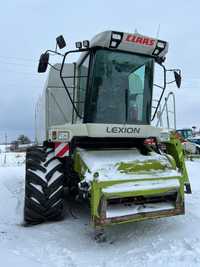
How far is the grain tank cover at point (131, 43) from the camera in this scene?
4961mm

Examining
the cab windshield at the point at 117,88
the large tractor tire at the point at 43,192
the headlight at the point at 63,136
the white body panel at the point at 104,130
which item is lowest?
the large tractor tire at the point at 43,192

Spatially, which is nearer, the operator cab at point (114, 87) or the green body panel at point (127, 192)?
the green body panel at point (127, 192)

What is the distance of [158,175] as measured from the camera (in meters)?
4.53

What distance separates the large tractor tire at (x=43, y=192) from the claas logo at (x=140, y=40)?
2402 millimetres

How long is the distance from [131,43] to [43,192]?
2.78 m

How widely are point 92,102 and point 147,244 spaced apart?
234 centimetres

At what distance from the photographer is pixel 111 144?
5605mm

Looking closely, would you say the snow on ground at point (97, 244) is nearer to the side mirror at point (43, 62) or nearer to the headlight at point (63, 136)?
the headlight at point (63, 136)

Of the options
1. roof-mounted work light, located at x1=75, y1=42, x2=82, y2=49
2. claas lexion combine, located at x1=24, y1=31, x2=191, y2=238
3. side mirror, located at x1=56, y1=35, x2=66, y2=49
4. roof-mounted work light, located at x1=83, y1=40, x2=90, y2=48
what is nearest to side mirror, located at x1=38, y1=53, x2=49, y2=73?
claas lexion combine, located at x1=24, y1=31, x2=191, y2=238

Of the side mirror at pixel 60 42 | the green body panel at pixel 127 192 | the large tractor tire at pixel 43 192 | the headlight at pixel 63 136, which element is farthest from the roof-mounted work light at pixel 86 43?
the large tractor tire at pixel 43 192

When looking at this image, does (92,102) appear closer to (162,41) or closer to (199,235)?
(162,41)

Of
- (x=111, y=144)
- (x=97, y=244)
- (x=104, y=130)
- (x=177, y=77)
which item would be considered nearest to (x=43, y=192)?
(x=97, y=244)

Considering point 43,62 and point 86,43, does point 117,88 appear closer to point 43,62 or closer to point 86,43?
point 86,43

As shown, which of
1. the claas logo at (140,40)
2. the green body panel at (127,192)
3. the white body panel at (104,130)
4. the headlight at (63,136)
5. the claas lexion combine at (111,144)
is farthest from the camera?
the claas logo at (140,40)
